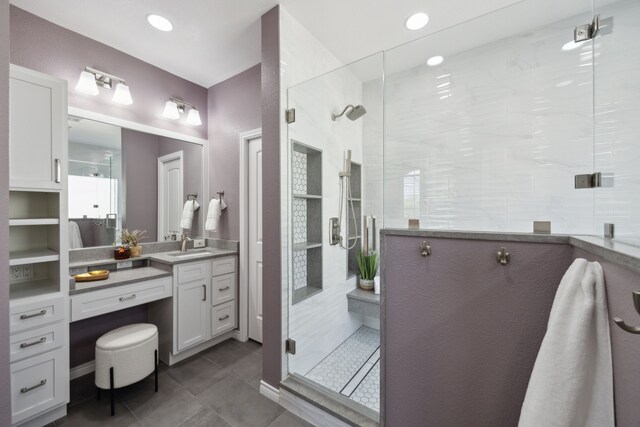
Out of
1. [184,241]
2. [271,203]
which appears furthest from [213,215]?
[271,203]

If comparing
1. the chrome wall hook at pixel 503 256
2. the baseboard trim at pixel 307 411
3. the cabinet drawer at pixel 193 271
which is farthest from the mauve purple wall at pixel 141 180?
the chrome wall hook at pixel 503 256

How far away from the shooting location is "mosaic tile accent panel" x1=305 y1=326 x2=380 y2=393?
6.03 feet

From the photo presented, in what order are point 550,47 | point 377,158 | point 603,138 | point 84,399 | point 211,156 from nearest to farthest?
point 603,138 < point 550,47 < point 84,399 < point 377,158 < point 211,156

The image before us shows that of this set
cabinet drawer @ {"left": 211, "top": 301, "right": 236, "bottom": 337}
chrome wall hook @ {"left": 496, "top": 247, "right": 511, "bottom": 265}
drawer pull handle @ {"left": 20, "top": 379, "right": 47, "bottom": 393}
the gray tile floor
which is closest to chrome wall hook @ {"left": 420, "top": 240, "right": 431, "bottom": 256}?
chrome wall hook @ {"left": 496, "top": 247, "right": 511, "bottom": 265}

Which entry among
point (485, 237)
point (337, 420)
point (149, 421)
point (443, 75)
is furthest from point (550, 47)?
point (149, 421)

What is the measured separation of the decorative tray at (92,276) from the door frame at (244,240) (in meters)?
1.09

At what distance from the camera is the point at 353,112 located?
207cm

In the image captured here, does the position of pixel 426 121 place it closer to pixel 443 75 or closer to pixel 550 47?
pixel 443 75

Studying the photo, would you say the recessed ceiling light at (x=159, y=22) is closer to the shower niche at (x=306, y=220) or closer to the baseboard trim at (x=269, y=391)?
the shower niche at (x=306, y=220)

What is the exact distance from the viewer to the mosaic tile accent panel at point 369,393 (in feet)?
5.26

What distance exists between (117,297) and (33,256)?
550 millimetres

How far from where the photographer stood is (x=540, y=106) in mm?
1247

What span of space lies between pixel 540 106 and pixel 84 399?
3374 mm

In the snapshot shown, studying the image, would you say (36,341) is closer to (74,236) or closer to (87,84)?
(74,236)
